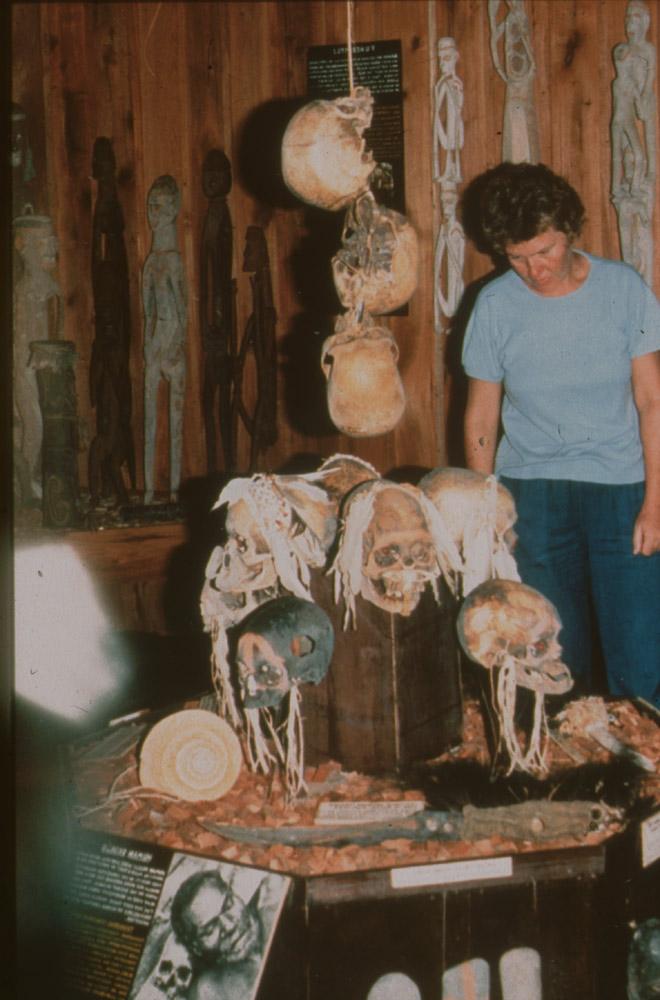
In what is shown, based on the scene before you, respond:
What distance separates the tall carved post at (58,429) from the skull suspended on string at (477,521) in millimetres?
2299

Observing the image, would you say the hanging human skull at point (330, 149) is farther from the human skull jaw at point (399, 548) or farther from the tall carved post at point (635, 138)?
the tall carved post at point (635, 138)

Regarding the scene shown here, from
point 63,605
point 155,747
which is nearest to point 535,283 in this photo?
point 155,747

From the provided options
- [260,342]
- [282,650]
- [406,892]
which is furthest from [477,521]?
[260,342]

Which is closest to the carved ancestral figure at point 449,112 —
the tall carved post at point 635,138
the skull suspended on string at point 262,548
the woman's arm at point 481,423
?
the tall carved post at point 635,138

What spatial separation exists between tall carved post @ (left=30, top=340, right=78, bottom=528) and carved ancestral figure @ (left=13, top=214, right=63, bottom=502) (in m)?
0.24

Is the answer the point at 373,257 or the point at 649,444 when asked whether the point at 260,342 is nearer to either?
the point at 649,444

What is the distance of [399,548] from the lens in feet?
6.20

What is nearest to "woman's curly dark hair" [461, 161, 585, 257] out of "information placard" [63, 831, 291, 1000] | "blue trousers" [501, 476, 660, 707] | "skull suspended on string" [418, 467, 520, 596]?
"blue trousers" [501, 476, 660, 707]

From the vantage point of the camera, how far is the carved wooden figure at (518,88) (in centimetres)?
402

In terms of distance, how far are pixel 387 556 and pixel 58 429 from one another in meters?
2.45

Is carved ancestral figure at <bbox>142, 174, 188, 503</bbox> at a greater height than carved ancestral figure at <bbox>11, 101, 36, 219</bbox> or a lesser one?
lesser

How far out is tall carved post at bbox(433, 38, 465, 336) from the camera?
411 cm

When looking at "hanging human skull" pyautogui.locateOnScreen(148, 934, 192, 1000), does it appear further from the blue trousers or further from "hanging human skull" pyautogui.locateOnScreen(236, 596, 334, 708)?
the blue trousers

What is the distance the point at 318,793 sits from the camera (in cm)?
198
